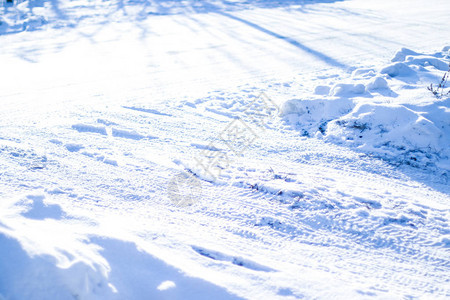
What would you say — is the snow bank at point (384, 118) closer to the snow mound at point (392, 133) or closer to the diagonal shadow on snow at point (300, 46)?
the snow mound at point (392, 133)

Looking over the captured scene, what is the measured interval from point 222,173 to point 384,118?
70.2 inches

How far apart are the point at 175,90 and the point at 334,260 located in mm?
3126

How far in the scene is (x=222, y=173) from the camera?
9.94 feet

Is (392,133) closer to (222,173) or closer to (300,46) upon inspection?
(222,173)

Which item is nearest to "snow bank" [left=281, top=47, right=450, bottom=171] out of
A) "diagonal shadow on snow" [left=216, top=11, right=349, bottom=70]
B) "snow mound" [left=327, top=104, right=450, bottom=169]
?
"snow mound" [left=327, top=104, right=450, bottom=169]

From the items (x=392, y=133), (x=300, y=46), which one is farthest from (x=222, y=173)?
(x=300, y=46)

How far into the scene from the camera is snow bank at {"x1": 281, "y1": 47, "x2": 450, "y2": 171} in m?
3.32

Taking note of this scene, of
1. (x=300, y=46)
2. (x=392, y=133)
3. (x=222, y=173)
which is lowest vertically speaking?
(x=222, y=173)

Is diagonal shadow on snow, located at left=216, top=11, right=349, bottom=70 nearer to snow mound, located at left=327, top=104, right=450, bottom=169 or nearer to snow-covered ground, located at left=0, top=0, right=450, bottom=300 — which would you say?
snow-covered ground, located at left=0, top=0, right=450, bottom=300

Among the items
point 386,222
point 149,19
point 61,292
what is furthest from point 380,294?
point 149,19

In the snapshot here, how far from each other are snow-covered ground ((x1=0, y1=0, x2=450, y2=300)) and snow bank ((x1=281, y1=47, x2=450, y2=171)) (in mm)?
16

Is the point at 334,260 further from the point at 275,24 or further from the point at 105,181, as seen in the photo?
the point at 275,24

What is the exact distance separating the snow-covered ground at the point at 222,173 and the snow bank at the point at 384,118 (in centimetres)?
2

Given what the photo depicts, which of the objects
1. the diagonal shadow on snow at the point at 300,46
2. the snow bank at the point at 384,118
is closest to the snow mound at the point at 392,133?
the snow bank at the point at 384,118
